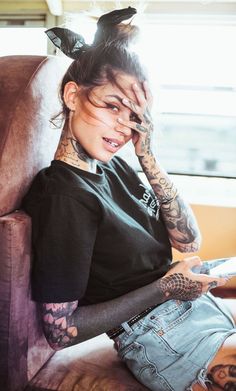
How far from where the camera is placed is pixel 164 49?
7.54 ft

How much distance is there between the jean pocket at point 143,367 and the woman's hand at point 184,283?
0.15m

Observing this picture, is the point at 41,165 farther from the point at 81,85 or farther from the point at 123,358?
the point at 123,358

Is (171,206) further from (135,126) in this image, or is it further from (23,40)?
(23,40)

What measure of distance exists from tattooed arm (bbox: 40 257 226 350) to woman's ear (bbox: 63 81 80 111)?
0.51 metres

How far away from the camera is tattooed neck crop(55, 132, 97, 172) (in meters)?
1.05

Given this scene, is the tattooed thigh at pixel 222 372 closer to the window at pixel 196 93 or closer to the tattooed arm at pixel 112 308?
the tattooed arm at pixel 112 308

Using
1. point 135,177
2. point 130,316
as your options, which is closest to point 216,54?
point 135,177

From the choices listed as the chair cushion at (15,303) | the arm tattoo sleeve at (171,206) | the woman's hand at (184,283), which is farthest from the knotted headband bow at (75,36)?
the woman's hand at (184,283)

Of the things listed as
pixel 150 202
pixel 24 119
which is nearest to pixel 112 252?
pixel 150 202

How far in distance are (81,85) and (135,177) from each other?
365 mm

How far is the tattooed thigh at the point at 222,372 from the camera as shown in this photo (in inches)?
35.9

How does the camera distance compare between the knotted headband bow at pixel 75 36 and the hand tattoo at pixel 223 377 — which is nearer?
the hand tattoo at pixel 223 377

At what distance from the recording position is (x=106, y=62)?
103cm

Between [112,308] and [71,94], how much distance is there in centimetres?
57
